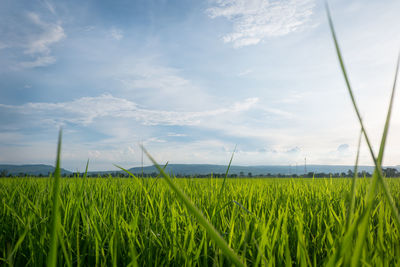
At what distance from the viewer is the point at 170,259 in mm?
1038

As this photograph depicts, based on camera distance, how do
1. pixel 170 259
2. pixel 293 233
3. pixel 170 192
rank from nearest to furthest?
pixel 170 259 < pixel 293 233 < pixel 170 192

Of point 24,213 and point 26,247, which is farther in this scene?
point 24,213

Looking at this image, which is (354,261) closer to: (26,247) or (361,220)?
(361,220)

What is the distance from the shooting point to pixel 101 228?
136 cm

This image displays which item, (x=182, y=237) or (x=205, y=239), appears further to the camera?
(x=182, y=237)

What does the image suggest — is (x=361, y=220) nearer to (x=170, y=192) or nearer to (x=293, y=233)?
(x=293, y=233)

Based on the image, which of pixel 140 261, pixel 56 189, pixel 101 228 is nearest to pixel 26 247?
pixel 101 228

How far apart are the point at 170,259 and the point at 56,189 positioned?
76cm

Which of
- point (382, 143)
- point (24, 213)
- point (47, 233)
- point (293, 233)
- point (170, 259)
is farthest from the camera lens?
point (24, 213)

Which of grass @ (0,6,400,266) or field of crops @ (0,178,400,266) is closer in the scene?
grass @ (0,6,400,266)

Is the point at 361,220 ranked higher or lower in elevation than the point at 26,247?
higher

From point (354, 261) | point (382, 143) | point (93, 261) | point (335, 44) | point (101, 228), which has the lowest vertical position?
point (93, 261)

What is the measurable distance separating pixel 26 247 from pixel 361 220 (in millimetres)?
1419

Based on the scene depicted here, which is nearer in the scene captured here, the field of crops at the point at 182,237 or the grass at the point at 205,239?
the grass at the point at 205,239
